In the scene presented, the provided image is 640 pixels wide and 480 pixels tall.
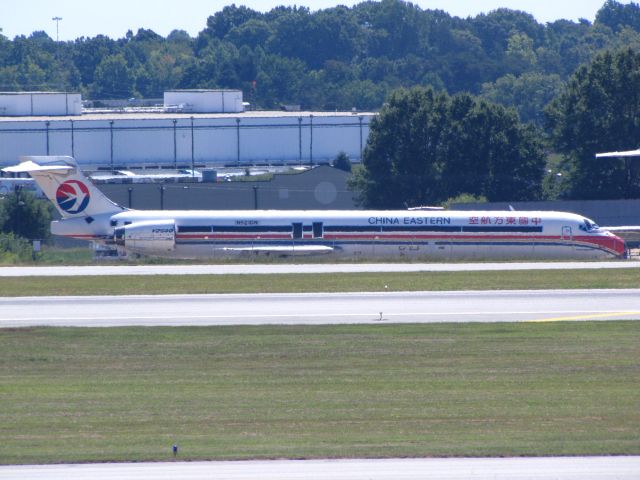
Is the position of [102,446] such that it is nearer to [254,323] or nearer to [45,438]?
[45,438]

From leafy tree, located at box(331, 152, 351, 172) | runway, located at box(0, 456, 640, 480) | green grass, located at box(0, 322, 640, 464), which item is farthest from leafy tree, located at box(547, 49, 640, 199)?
runway, located at box(0, 456, 640, 480)

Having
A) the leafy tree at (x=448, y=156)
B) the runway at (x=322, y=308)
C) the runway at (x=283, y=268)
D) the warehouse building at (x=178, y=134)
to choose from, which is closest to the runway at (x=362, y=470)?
the runway at (x=322, y=308)

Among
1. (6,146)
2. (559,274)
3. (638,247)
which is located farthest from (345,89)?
(559,274)

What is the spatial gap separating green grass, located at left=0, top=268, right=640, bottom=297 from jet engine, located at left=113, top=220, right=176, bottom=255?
9.35 meters

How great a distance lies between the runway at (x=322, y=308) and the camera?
3036cm

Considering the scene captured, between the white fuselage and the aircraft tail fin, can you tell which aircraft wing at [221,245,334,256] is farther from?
the aircraft tail fin

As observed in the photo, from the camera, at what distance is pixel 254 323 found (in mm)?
29750

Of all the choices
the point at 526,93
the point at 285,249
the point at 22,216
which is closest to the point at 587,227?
the point at 285,249

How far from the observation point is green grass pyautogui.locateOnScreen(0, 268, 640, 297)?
38.1m

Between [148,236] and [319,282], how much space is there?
13791 millimetres

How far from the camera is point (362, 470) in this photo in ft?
50.6

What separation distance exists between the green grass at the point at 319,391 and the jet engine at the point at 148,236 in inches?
912

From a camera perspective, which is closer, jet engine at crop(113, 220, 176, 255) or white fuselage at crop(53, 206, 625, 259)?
jet engine at crop(113, 220, 176, 255)

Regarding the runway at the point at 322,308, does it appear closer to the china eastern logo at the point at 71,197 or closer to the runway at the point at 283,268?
the runway at the point at 283,268
